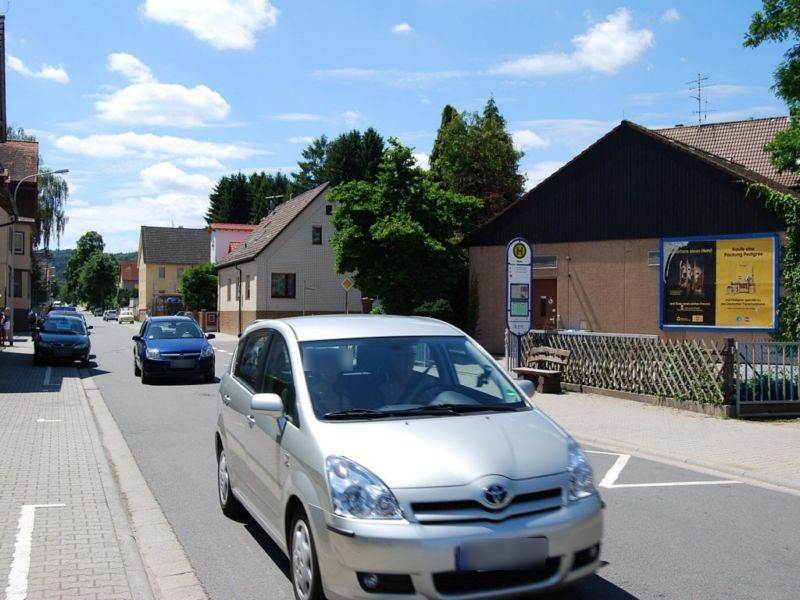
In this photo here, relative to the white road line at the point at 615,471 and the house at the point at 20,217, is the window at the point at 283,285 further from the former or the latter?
the white road line at the point at 615,471

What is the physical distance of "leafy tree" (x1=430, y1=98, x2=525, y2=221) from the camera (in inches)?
1831

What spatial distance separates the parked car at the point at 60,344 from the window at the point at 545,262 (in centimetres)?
1471

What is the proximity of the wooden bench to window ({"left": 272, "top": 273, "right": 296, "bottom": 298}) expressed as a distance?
31445 mm

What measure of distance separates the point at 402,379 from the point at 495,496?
1.40 meters

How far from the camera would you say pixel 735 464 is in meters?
9.45

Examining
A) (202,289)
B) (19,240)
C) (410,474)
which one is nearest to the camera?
(410,474)

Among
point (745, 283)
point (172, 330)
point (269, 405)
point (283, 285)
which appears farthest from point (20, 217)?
point (269, 405)

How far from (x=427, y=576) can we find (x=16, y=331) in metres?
55.3

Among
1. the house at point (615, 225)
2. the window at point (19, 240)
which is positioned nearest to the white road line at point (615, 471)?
the house at point (615, 225)

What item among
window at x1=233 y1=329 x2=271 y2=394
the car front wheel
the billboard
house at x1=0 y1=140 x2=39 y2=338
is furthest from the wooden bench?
house at x1=0 y1=140 x2=39 y2=338

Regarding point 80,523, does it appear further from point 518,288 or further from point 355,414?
point 518,288

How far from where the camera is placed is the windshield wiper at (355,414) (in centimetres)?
482

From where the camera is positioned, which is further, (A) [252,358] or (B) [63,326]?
(B) [63,326]

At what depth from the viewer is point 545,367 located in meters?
18.2
